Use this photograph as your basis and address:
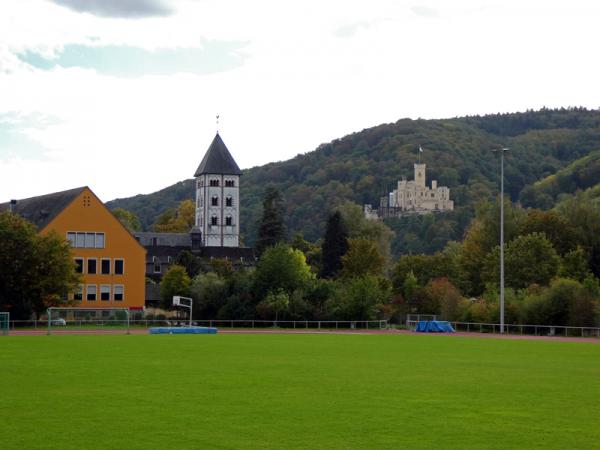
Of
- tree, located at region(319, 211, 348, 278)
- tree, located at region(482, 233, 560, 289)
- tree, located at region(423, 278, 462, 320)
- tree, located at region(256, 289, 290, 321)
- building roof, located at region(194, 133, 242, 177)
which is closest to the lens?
tree, located at region(423, 278, 462, 320)

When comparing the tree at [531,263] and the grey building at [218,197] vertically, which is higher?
the grey building at [218,197]

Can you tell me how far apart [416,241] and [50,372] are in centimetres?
15441

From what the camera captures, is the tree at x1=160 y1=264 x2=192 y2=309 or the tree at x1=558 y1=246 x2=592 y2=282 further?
the tree at x1=160 y1=264 x2=192 y2=309

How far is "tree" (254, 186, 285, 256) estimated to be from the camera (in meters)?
130

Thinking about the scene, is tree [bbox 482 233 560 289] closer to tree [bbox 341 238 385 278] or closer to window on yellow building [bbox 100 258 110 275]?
tree [bbox 341 238 385 278]

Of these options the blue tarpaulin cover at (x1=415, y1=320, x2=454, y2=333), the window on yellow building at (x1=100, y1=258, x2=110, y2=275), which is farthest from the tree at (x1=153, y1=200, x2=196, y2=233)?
the blue tarpaulin cover at (x1=415, y1=320, x2=454, y2=333)

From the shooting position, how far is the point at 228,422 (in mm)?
16438

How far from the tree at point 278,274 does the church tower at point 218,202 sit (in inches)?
3477

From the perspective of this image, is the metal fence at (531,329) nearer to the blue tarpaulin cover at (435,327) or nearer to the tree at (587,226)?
the blue tarpaulin cover at (435,327)

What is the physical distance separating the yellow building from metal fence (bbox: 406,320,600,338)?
106ft

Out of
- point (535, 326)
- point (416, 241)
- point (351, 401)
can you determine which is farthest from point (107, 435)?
point (416, 241)

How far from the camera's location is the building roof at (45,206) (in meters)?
85.5

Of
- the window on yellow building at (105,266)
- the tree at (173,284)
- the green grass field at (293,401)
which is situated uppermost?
the window on yellow building at (105,266)

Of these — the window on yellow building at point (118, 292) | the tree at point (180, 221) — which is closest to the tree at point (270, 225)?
the window on yellow building at point (118, 292)
